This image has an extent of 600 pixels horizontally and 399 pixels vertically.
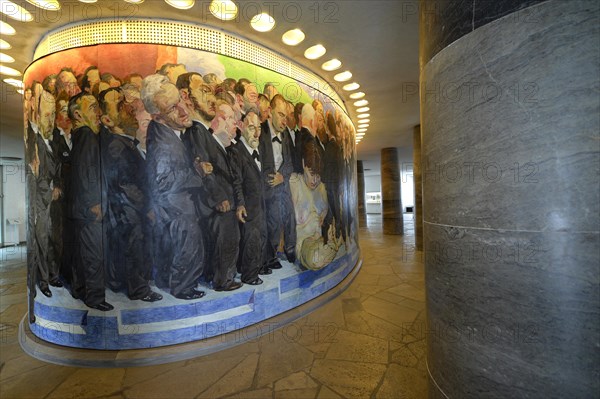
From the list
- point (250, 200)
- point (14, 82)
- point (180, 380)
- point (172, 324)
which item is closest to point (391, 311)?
point (250, 200)

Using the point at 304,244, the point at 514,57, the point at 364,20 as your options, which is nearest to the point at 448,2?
the point at 514,57

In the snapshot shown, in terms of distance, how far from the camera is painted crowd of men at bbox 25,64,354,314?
3246mm

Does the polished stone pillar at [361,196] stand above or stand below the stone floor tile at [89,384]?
above

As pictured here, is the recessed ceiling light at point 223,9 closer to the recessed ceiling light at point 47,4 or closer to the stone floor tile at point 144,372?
the recessed ceiling light at point 47,4

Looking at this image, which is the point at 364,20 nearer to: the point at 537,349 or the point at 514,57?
the point at 514,57

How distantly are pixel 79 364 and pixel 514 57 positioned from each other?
5.30m

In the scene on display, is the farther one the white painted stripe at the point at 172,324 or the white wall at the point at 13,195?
the white wall at the point at 13,195

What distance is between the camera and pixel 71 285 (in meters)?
3.38

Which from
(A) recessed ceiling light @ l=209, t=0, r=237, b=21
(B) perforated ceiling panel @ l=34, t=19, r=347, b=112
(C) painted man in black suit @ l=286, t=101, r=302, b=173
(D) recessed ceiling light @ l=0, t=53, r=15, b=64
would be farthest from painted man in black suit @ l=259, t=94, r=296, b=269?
(D) recessed ceiling light @ l=0, t=53, r=15, b=64

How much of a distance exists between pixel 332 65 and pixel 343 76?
1.76 feet

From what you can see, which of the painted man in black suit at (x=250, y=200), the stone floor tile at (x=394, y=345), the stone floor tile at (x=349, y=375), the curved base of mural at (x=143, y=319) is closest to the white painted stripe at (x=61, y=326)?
the curved base of mural at (x=143, y=319)

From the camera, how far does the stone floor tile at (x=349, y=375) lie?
8.68 feet

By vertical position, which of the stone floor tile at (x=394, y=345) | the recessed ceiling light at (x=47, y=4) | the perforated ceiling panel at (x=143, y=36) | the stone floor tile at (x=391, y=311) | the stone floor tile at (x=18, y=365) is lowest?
the stone floor tile at (x=391, y=311)

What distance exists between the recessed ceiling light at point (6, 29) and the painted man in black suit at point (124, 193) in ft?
5.64
